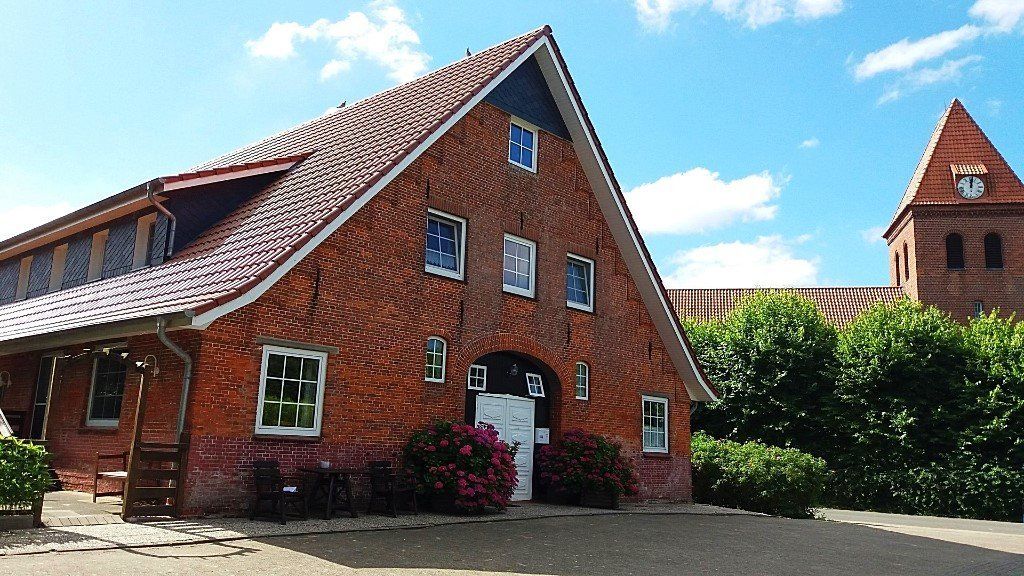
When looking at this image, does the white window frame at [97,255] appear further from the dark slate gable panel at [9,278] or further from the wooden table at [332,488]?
the wooden table at [332,488]

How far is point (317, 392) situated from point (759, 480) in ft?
36.3

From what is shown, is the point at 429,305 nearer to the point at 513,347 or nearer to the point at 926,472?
the point at 513,347

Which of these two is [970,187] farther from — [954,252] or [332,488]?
[332,488]

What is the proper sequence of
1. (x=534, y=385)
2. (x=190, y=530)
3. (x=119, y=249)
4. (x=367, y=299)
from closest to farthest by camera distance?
(x=190, y=530), (x=367, y=299), (x=119, y=249), (x=534, y=385)

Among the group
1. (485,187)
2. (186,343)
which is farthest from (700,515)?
(186,343)

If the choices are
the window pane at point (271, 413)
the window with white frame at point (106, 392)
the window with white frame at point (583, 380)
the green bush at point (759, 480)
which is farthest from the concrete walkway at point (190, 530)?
the green bush at point (759, 480)

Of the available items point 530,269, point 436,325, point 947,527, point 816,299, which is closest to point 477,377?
point 436,325

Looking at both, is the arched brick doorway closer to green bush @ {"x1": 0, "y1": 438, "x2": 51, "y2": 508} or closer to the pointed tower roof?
green bush @ {"x1": 0, "y1": 438, "x2": 51, "y2": 508}

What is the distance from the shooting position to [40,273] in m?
17.3

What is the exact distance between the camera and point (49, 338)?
12.3 metres

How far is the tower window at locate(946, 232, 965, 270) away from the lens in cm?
4422

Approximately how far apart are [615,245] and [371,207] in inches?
268

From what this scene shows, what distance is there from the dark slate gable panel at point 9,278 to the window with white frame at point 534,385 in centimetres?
1103

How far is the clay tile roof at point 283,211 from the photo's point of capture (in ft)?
37.7
